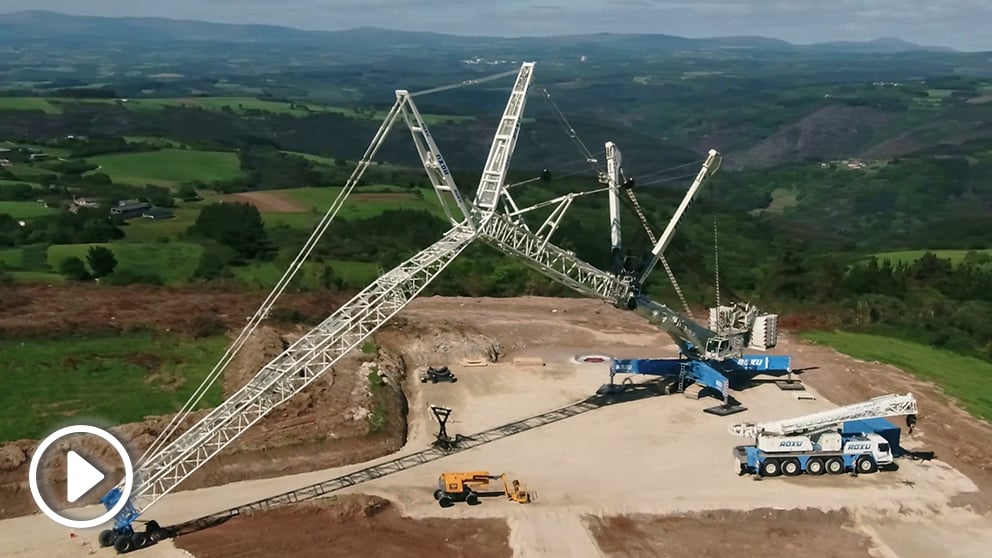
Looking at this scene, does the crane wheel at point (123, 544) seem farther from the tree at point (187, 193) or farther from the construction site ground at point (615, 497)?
the tree at point (187, 193)

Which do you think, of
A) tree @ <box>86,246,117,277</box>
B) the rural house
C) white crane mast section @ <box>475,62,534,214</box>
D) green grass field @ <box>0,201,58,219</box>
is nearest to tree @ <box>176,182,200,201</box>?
the rural house

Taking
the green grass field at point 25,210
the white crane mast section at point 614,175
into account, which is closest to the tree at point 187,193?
the green grass field at point 25,210

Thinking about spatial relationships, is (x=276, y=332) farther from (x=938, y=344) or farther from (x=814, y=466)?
(x=938, y=344)

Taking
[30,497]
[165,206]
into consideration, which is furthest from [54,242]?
[30,497]

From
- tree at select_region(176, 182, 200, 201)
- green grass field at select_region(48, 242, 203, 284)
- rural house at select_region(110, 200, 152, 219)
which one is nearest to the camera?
green grass field at select_region(48, 242, 203, 284)

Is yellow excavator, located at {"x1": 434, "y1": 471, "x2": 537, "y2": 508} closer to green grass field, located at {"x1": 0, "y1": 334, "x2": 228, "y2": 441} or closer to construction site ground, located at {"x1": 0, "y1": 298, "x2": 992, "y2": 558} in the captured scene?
construction site ground, located at {"x1": 0, "y1": 298, "x2": 992, "y2": 558}

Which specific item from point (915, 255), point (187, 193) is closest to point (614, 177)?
point (915, 255)
